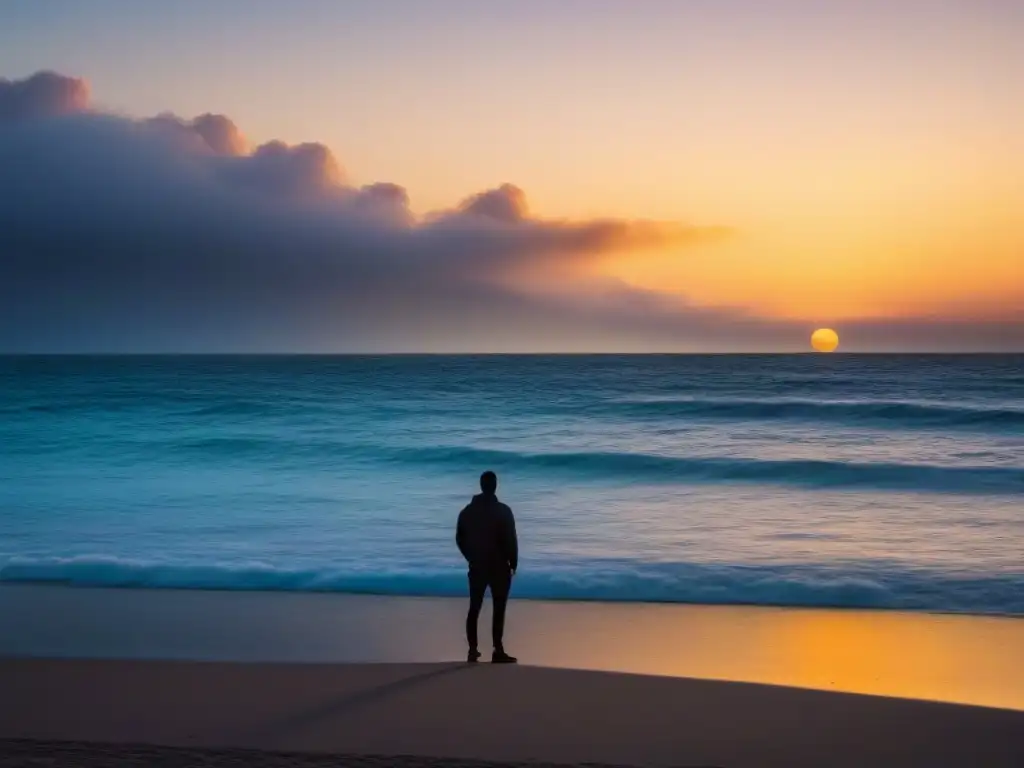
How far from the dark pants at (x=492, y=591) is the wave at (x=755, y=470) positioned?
16368 mm

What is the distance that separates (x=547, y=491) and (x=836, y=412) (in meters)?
23.3

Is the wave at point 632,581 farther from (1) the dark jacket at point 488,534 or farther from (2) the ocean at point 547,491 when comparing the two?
(1) the dark jacket at point 488,534

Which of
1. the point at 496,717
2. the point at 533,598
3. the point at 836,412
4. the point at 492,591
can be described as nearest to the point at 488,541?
the point at 492,591

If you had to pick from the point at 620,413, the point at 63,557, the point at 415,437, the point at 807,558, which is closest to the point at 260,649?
the point at 63,557

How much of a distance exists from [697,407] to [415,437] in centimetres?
1621

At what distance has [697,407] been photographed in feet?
147

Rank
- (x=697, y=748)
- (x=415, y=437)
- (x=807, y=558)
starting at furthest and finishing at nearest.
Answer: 1. (x=415, y=437)
2. (x=807, y=558)
3. (x=697, y=748)

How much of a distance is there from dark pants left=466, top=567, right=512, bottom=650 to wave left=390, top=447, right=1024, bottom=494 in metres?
16.4

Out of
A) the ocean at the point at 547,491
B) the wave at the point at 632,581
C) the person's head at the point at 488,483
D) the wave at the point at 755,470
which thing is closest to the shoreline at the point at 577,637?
the wave at the point at 632,581

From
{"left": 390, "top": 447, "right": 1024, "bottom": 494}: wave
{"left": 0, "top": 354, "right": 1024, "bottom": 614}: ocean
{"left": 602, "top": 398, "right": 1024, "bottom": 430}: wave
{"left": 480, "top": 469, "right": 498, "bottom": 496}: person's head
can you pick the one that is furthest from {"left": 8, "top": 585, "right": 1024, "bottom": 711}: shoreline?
{"left": 602, "top": 398, "right": 1024, "bottom": 430}: wave

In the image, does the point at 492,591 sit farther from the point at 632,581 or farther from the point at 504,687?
the point at 632,581

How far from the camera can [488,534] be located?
25.8ft

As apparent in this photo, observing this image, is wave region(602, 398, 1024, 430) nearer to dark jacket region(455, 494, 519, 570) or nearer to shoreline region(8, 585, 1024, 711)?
shoreline region(8, 585, 1024, 711)

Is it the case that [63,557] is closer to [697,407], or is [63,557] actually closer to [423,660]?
[423,660]
